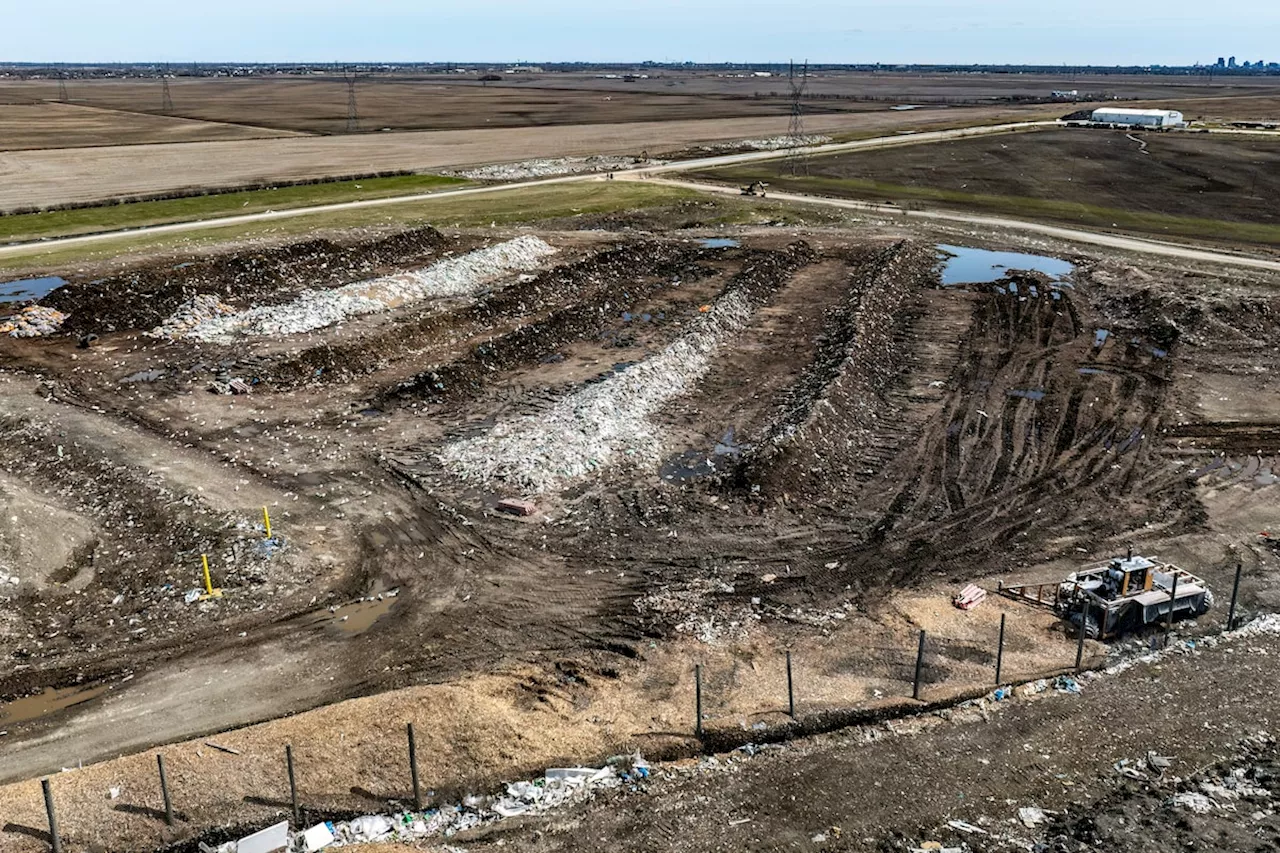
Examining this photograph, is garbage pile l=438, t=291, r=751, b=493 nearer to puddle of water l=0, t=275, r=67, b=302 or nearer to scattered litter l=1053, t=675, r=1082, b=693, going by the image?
scattered litter l=1053, t=675, r=1082, b=693

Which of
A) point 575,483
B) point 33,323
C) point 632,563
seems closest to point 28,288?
point 33,323

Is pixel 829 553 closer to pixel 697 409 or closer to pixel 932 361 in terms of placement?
pixel 697 409

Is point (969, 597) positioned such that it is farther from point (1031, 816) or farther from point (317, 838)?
point (317, 838)

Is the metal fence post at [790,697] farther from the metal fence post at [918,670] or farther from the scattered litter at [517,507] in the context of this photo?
the scattered litter at [517,507]

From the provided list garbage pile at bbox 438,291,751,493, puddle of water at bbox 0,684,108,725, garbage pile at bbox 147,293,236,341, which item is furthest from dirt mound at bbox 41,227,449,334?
puddle of water at bbox 0,684,108,725

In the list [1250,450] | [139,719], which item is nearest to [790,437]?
[1250,450]

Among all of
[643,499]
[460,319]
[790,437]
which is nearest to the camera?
[643,499]
